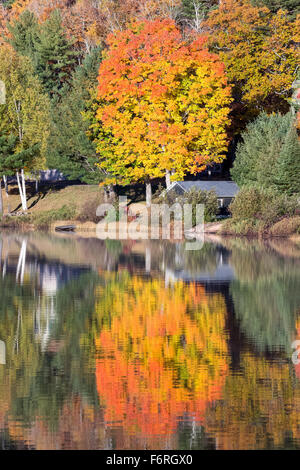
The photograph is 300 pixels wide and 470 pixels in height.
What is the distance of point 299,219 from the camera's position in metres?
51.8

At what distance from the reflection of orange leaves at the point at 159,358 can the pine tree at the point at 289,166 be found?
30165 millimetres

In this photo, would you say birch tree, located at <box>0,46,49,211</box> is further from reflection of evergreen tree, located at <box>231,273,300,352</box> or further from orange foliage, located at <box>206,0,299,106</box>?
reflection of evergreen tree, located at <box>231,273,300,352</box>

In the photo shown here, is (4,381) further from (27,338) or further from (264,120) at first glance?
(264,120)

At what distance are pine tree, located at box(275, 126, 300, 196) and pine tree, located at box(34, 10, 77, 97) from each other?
3923 centimetres

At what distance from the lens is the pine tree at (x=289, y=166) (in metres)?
55.1

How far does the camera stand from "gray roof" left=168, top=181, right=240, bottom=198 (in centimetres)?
6397

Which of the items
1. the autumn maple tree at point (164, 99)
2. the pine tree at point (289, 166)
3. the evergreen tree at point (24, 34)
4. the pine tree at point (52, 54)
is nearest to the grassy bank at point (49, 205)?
the autumn maple tree at point (164, 99)

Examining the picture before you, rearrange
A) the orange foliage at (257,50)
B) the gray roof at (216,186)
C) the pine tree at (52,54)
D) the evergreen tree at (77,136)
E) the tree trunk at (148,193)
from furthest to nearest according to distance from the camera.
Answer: the pine tree at (52,54)
the orange foliage at (257,50)
the evergreen tree at (77,136)
the tree trunk at (148,193)
the gray roof at (216,186)

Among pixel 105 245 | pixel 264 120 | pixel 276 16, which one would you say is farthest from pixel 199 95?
pixel 105 245

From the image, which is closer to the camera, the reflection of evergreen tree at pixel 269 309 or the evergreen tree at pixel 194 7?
the reflection of evergreen tree at pixel 269 309

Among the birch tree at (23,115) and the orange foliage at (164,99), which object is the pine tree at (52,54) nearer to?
the birch tree at (23,115)

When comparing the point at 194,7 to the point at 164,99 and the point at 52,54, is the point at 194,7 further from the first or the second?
the point at 164,99
